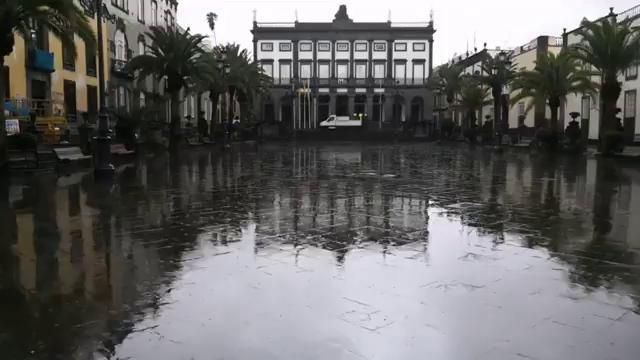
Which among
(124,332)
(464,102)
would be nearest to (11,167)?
(124,332)

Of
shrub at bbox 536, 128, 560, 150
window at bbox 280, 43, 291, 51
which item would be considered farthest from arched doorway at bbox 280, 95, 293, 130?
shrub at bbox 536, 128, 560, 150

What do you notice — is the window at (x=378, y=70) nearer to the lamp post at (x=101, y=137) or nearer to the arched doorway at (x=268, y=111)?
the arched doorway at (x=268, y=111)

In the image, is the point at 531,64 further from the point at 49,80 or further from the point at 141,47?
the point at 49,80

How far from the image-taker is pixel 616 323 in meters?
4.54

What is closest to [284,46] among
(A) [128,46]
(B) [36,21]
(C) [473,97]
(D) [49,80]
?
(C) [473,97]

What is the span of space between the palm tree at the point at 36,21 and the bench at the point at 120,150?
694cm

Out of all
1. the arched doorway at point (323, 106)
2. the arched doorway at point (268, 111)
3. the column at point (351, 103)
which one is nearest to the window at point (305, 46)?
the arched doorway at point (323, 106)

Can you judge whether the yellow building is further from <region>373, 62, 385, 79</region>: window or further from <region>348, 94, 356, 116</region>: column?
<region>373, 62, 385, 79</region>: window

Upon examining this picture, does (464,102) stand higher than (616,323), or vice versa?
(464,102)

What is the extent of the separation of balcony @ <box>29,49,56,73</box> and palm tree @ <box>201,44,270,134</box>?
27.8 feet

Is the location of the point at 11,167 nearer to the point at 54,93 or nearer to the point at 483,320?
the point at 54,93

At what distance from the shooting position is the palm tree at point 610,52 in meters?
25.2

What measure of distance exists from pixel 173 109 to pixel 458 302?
30.8 m

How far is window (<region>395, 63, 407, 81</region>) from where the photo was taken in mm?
81688
